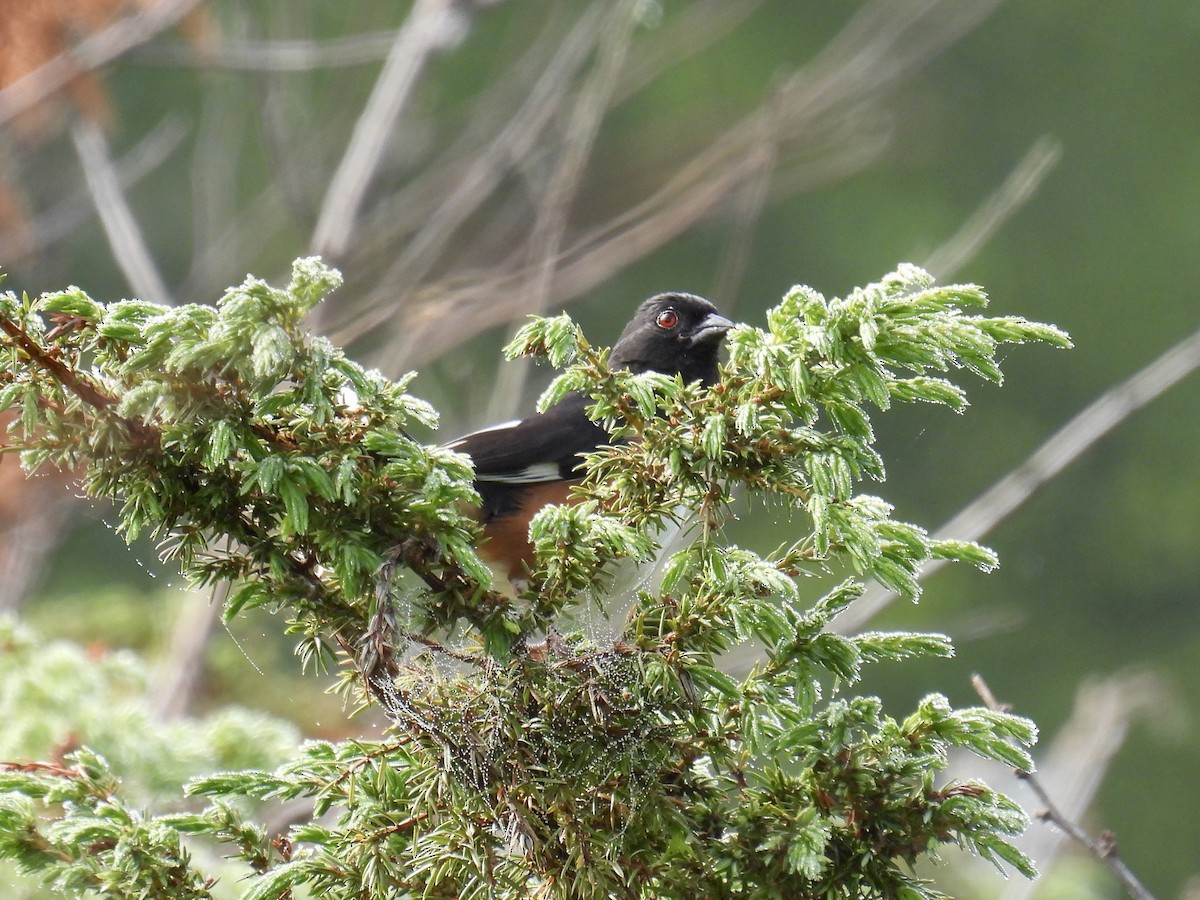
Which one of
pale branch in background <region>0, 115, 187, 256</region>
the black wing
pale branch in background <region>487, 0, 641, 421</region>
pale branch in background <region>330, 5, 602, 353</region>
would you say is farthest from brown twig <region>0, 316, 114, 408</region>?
pale branch in background <region>0, 115, 187, 256</region>

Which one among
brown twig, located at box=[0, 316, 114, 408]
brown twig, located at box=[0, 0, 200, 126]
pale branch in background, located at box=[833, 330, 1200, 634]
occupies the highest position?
brown twig, located at box=[0, 0, 200, 126]

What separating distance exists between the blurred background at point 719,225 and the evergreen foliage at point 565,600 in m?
0.57

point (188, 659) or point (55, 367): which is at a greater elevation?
point (188, 659)

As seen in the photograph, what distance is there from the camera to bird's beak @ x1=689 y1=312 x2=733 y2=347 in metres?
3.46

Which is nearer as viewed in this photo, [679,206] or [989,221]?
[989,221]

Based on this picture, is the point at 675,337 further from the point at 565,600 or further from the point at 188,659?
the point at 188,659

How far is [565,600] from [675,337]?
6.12ft

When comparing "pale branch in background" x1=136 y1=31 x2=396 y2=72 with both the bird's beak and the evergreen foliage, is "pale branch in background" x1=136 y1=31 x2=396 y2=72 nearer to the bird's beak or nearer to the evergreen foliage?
the bird's beak

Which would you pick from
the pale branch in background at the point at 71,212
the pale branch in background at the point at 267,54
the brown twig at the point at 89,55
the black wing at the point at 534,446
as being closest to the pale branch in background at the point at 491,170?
the pale branch in background at the point at 267,54

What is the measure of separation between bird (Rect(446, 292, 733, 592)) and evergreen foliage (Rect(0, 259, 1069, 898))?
1.06 feet

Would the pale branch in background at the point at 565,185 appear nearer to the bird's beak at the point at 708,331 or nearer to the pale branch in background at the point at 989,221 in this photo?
the bird's beak at the point at 708,331

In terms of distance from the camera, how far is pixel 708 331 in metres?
3.49

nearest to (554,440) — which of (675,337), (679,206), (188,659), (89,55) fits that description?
(675,337)

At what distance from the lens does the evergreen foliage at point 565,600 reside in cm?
161
